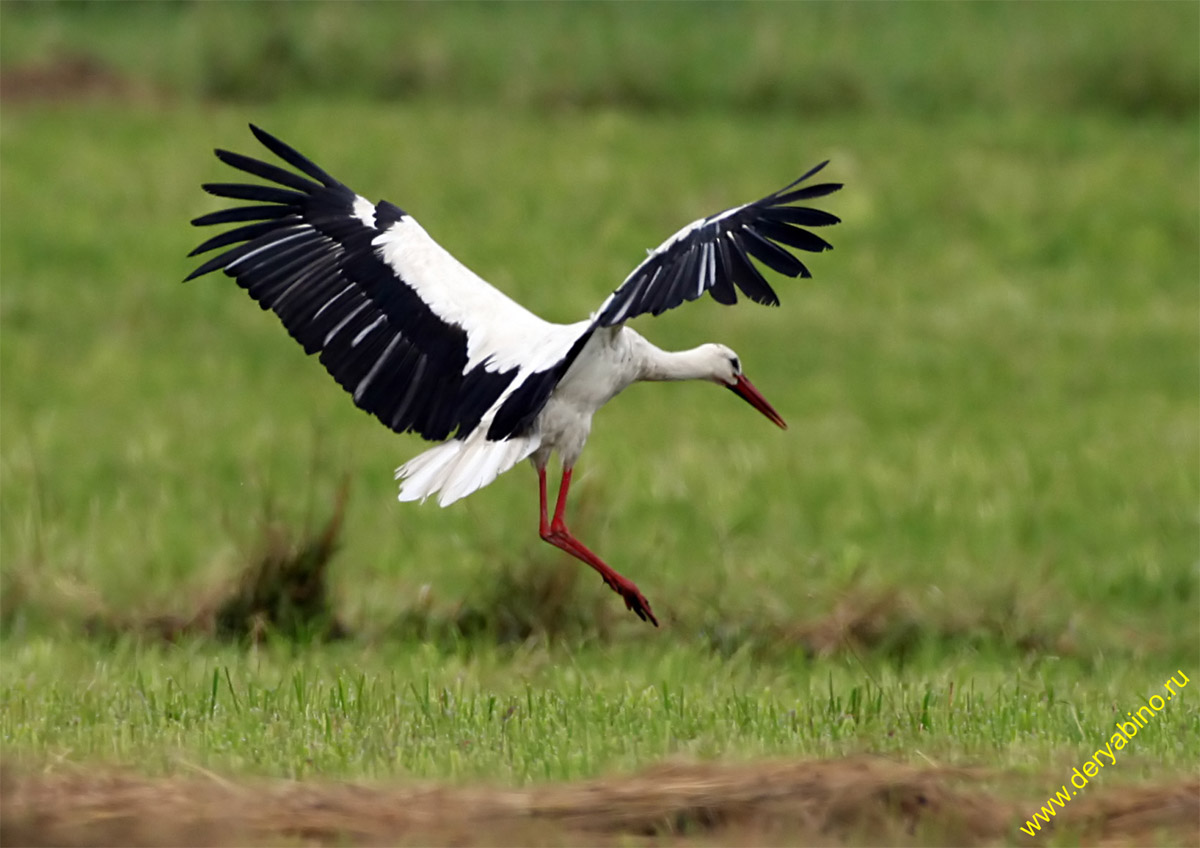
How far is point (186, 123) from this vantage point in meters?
19.7

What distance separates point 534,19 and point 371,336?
17011 millimetres

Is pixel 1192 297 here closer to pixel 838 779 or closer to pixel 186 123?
pixel 186 123

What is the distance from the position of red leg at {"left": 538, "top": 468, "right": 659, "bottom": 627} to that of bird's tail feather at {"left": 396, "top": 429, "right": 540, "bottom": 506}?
23 centimetres

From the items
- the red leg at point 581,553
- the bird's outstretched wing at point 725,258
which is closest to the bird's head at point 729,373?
the red leg at point 581,553

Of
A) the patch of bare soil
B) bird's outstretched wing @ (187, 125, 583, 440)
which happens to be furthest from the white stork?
the patch of bare soil

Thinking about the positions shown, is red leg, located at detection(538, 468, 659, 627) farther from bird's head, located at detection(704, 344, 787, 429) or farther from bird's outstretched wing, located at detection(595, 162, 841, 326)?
bird's outstretched wing, located at detection(595, 162, 841, 326)

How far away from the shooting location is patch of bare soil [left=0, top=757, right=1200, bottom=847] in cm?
532

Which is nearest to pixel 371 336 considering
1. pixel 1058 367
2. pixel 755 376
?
pixel 755 376

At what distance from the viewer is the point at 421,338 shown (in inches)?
285

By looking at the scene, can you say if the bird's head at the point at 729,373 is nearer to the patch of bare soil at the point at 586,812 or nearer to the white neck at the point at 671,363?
the white neck at the point at 671,363

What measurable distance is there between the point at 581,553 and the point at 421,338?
35.4 inches

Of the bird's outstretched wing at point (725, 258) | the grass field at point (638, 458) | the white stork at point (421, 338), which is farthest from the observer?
the white stork at point (421, 338)

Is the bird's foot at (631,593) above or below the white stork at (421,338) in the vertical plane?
below

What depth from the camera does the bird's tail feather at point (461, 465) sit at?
700cm
